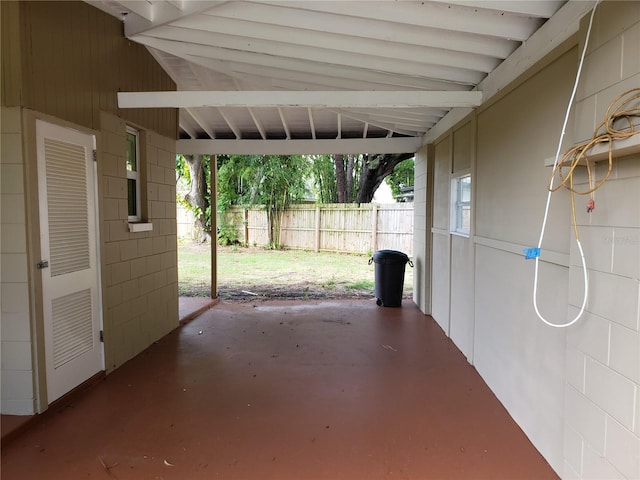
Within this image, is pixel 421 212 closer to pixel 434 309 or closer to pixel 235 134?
pixel 434 309

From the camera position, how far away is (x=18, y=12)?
270 cm

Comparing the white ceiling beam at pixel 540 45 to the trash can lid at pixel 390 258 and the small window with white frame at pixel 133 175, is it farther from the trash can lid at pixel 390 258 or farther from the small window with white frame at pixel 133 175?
the small window with white frame at pixel 133 175

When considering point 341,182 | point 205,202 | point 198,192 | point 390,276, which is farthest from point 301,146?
point 341,182

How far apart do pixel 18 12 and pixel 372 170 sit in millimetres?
10097

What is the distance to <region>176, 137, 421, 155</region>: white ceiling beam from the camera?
6.21 meters

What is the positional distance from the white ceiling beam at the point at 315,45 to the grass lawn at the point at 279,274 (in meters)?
4.85

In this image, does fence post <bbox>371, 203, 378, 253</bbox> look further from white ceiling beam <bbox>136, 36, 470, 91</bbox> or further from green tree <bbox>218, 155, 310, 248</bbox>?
white ceiling beam <bbox>136, 36, 470, 91</bbox>

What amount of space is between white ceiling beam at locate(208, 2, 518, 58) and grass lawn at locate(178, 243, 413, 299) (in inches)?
205

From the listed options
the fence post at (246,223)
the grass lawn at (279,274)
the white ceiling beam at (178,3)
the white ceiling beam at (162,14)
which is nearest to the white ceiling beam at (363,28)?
the white ceiling beam at (162,14)

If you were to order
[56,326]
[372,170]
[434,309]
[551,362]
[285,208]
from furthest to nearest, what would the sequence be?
[285,208] < [372,170] < [434,309] < [56,326] < [551,362]

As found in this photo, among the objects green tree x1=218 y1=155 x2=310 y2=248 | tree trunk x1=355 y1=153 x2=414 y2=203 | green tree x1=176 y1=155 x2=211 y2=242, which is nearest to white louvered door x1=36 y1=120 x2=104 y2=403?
tree trunk x1=355 y1=153 x2=414 y2=203

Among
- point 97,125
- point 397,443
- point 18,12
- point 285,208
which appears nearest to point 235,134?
point 97,125

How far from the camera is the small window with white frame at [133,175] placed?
4.33m

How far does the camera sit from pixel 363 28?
302 centimetres
